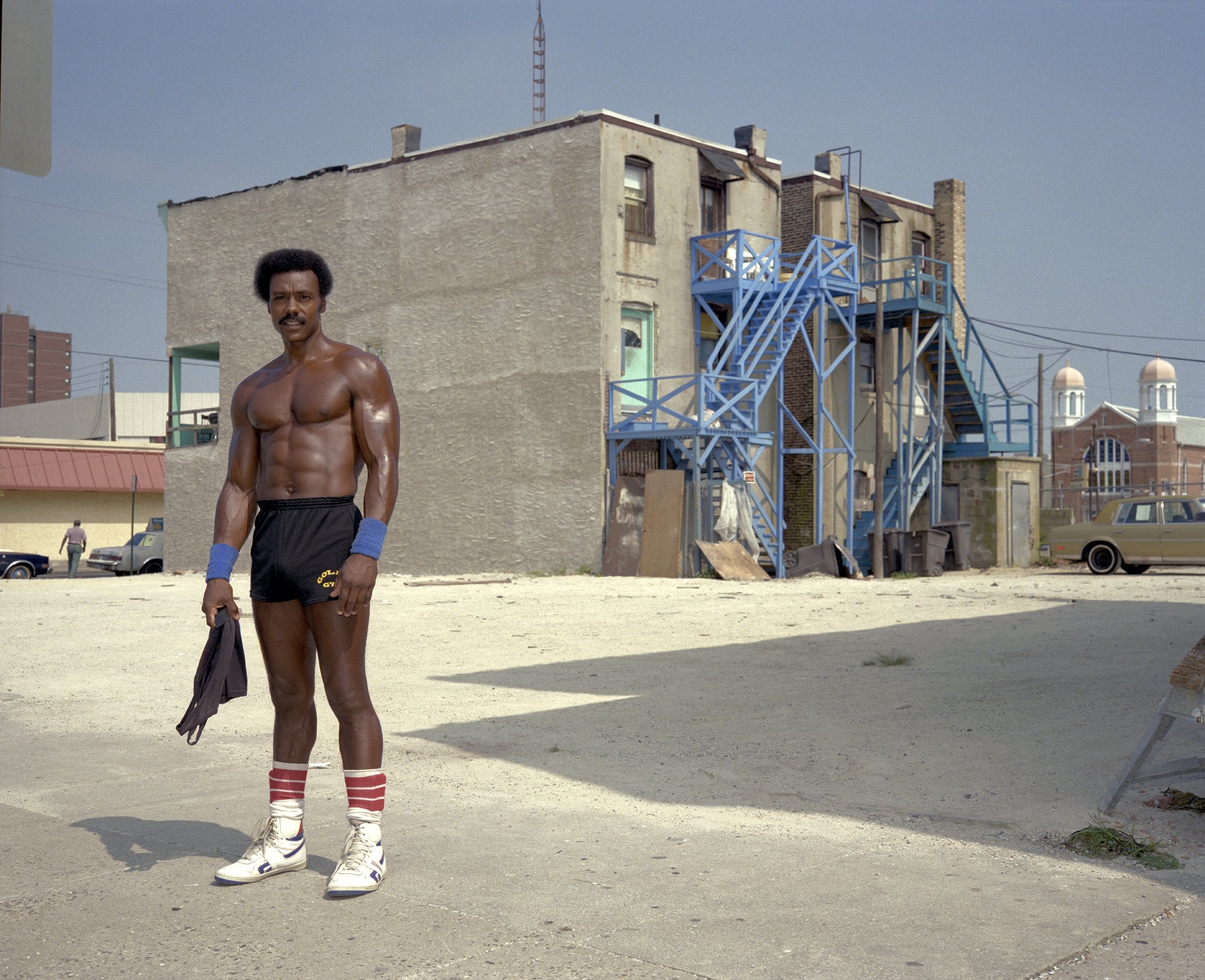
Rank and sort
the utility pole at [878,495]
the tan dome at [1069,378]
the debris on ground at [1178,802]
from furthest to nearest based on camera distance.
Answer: the tan dome at [1069,378] < the utility pole at [878,495] < the debris on ground at [1178,802]

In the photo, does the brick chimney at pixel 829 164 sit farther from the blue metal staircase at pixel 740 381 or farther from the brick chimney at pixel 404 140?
the brick chimney at pixel 404 140

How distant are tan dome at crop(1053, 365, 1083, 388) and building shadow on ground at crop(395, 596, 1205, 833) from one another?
131 meters

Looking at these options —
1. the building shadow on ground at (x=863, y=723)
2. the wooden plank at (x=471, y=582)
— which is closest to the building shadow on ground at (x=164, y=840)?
the building shadow on ground at (x=863, y=723)

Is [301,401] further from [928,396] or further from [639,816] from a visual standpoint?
[928,396]

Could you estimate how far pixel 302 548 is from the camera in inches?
178

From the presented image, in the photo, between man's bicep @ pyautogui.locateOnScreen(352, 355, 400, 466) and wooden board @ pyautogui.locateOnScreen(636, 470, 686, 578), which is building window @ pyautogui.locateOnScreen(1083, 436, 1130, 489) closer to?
wooden board @ pyautogui.locateOnScreen(636, 470, 686, 578)

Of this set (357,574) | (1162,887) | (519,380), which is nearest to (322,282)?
(357,574)

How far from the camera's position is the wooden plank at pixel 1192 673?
4867 millimetres

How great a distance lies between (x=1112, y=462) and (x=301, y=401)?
10320 cm

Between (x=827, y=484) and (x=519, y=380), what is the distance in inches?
307

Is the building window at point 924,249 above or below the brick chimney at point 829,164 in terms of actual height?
below

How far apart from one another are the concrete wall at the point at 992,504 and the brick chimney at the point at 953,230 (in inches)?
174

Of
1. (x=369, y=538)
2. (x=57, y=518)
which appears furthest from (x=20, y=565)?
(x=369, y=538)

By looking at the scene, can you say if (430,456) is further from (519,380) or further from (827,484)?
(827,484)
